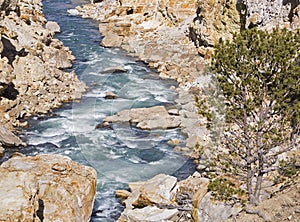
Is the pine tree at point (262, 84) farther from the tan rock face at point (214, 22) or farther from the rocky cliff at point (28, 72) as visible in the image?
the tan rock face at point (214, 22)

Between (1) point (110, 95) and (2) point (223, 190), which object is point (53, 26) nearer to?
(1) point (110, 95)

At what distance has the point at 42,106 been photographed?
78.9ft

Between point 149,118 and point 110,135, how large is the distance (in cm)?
234

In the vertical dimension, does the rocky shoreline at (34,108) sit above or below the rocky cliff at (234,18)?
below

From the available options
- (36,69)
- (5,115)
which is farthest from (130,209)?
(36,69)

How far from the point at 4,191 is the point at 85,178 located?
12.2ft

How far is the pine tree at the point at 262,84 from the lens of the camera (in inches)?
431

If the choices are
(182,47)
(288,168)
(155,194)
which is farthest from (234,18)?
(288,168)

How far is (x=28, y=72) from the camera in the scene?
84.4 ft

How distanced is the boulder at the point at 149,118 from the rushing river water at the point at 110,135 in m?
0.36

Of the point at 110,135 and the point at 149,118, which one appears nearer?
the point at 110,135

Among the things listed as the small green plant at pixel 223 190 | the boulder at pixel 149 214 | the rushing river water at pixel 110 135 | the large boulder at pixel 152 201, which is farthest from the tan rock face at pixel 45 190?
the small green plant at pixel 223 190

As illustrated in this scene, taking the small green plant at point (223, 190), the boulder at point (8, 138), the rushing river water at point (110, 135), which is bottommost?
the rushing river water at point (110, 135)

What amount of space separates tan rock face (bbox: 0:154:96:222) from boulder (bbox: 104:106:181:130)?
809 cm
